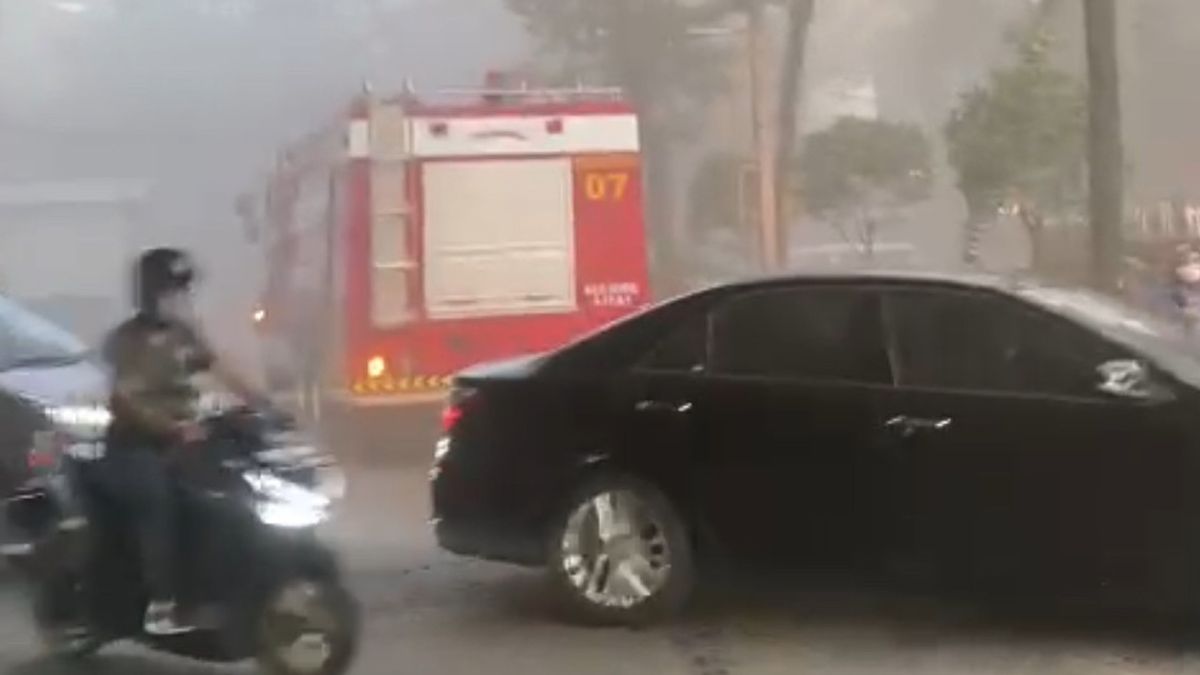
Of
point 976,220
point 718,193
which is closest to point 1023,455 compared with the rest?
point 976,220

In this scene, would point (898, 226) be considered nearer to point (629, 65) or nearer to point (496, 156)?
point (629, 65)

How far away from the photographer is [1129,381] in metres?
6.73

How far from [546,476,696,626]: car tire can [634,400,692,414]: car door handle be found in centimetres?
26

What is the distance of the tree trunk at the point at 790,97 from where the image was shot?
56.1 ft

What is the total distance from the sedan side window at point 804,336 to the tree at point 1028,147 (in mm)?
8715

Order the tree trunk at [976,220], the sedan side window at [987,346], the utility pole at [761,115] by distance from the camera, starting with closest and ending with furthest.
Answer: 1. the sedan side window at [987,346]
2. the tree trunk at [976,220]
3. the utility pole at [761,115]

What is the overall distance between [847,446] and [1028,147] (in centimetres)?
971

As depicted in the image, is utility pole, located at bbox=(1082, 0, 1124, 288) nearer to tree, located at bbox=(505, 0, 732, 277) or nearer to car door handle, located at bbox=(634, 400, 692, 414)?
tree, located at bbox=(505, 0, 732, 277)

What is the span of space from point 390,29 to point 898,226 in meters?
6.75

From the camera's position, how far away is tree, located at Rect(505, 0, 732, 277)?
19.2m

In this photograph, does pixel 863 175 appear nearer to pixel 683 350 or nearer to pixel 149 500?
pixel 683 350

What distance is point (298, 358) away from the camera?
14586 millimetres

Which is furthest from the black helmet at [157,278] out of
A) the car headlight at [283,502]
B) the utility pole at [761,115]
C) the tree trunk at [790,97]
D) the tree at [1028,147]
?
the tree trunk at [790,97]

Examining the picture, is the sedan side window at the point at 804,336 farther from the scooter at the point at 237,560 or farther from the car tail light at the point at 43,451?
the car tail light at the point at 43,451
